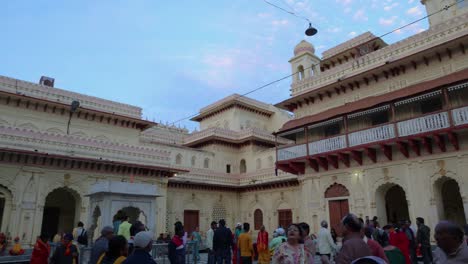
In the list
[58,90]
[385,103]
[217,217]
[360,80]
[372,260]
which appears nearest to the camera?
[372,260]

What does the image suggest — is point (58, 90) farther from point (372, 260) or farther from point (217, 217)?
point (372, 260)

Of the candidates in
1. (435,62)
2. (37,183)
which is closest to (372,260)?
(435,62)

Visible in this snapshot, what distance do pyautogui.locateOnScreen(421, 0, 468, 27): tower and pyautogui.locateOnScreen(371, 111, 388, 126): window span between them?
543cm

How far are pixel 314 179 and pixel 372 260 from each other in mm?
17471

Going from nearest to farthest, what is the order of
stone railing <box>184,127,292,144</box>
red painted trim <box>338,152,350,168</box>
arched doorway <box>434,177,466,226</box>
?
arched doorway <box>434,177,466,226</box>, red painted trim <box>338,152,350,168</box>, stone railing <box>184,127,292,144</box>

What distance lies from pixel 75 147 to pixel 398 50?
1760 cm

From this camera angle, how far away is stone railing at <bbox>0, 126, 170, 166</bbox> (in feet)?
55.5

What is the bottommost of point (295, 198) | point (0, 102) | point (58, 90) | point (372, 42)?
point (295, 198)

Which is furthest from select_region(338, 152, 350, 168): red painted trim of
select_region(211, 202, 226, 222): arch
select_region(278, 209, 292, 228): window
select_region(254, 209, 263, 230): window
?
select_region(211, 202, 226, 222): arch

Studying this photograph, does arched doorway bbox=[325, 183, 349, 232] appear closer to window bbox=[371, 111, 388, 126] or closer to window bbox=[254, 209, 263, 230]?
window bbox=[371, 111, 388, 126]

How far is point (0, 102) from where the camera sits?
63.7ft

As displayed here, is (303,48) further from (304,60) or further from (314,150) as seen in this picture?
(314,150)

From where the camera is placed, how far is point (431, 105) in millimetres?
15742

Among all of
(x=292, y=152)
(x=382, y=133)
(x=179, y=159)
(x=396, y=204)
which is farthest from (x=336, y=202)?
(x=179, y=159)
